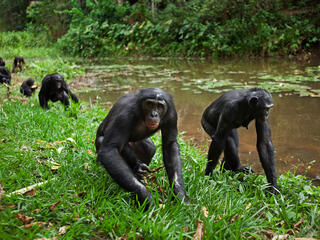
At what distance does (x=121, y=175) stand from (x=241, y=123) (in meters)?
1.91

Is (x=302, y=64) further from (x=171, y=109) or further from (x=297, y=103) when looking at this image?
(x=171, y=109)

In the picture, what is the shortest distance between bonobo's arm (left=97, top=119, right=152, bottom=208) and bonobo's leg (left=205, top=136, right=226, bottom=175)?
4.46ft

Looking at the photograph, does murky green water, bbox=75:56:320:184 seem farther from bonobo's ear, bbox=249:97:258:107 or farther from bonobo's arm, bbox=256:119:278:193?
bonobo's ear, bbox=249:97:258:107

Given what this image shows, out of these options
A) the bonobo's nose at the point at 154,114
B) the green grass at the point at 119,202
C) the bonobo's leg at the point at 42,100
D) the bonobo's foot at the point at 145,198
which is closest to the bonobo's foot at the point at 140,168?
the green grass at the point at 119,202

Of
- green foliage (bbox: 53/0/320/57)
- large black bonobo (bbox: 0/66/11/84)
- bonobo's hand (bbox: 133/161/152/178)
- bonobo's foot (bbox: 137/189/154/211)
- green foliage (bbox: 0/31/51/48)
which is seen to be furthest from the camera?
green foliage (bbox: 0/31/51/48)

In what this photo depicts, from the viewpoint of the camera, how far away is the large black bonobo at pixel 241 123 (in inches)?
141

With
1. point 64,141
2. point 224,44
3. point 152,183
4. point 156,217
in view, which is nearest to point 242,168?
point 152,183

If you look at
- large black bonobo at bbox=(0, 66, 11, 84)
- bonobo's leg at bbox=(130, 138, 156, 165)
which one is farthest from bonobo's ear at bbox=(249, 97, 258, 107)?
large black bonobo at bbox=(0, 66, 11, 84)

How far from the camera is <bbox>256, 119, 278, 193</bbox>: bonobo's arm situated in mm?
3604

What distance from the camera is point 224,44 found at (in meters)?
17.4

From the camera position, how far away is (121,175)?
2777mm

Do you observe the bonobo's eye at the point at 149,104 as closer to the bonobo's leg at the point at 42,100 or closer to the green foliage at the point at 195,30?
the bonobo's leg at the point at 42,100

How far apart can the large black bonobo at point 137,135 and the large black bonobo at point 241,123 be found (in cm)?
81

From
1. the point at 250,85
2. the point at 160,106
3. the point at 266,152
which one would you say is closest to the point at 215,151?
the point at 266,152
